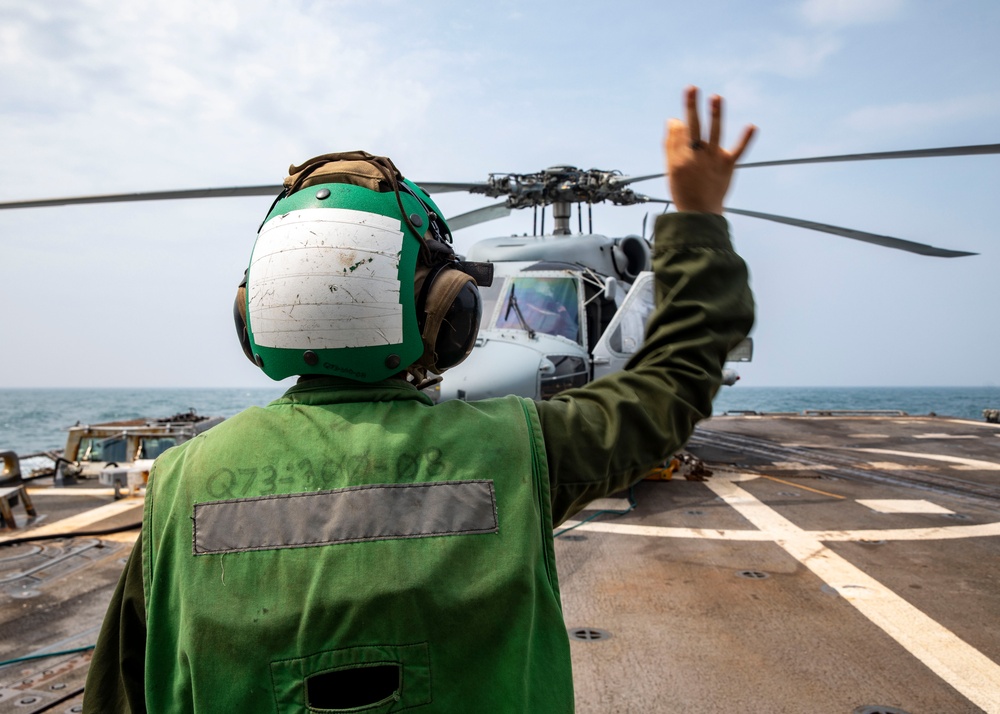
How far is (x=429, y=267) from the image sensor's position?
1.48 m

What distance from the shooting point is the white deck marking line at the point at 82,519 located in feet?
21.9

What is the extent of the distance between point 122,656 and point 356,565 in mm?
628

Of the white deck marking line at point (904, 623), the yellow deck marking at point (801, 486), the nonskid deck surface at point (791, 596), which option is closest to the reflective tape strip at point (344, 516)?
the nonskid deck surface at point (791, 596)

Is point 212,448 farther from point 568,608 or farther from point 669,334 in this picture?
point 568,608

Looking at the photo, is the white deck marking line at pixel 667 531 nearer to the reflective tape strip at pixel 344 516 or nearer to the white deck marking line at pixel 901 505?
the white deck marking line at pixel 901 505

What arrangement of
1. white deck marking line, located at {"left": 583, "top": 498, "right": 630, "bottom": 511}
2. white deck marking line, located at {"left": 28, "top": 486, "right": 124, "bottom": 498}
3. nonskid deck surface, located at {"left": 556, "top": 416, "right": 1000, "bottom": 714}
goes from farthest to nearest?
white deck marking line, located at {"left": 28, "top": 486, "right": 124, "bottom": 498} → white deck marking line, located at {"left": 583, "top": 498, "right": 630, "bottom": 511} → nonskid deck surface, located at {"left": 556, "top": 416, "right": 1000, "bottom": 714}

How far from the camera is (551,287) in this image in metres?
8.52

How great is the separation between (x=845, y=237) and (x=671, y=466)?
439cm

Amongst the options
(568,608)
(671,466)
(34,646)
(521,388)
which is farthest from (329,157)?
(671,466)

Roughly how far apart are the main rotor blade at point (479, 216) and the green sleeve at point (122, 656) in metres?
8.19

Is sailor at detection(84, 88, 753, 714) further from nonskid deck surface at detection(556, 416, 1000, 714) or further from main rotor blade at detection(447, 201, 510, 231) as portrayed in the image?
main rotor blade at detection(447, 201, 510, 231)

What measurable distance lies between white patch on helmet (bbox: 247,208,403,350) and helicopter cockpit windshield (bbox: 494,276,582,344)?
260 inches

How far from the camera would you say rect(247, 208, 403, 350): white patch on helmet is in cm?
132

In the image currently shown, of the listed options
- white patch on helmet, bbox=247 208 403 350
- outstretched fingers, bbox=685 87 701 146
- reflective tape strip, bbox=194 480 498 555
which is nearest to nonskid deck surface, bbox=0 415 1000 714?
reflective tape strip, bbox=194 480 498 555
